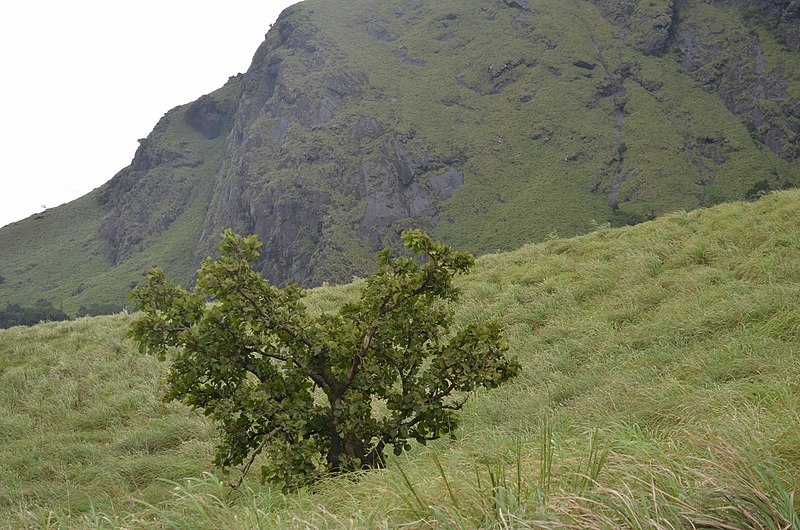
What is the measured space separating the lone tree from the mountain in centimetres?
11589

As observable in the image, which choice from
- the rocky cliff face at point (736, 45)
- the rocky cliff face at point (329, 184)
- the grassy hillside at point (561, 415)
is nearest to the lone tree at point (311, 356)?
the grassy hillside at point (561, 415)

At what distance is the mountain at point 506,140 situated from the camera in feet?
446

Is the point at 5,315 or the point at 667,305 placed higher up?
the point at 5,315

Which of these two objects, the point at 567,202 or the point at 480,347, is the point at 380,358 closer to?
the point at 480,347

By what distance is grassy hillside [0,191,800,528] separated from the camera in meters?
2.80

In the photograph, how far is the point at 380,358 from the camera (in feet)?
17.4

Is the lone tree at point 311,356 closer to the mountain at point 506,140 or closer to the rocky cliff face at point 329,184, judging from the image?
the mountain at point 506,140

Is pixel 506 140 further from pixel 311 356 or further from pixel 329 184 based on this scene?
pixel 311 356

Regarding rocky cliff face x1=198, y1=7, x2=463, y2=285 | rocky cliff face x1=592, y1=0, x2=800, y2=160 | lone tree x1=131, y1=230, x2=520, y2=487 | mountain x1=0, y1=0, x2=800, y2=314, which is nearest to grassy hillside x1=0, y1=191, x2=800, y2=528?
lone tree x1=131, y1=230, x2=520, y2=487

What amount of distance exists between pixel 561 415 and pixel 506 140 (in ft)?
516

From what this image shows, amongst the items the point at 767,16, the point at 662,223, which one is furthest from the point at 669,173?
the point at 662,223

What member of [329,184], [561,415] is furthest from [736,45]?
[561,415]

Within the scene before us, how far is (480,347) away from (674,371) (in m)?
3.08

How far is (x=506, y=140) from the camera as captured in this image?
157 m
